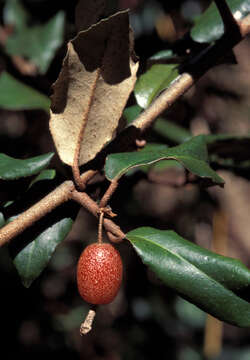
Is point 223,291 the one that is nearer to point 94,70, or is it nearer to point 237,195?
point 94,70

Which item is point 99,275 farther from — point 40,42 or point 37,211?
point 40,42

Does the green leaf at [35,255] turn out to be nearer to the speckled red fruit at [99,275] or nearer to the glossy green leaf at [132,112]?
the speckled red fruit at [99,275]

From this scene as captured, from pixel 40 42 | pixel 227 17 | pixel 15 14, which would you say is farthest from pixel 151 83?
pixel 15 14

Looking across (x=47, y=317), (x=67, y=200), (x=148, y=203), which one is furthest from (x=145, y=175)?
(x=148, y=203)

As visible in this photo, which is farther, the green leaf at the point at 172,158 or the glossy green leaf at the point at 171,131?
the glossy green leaf at the point at 171,131

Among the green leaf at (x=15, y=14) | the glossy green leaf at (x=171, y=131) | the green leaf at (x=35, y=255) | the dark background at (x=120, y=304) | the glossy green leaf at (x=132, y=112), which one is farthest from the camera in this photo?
the dark background at (x=120, y=304)

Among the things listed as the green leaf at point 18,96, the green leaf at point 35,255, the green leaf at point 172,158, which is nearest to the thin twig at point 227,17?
the green leaf at point 172,158

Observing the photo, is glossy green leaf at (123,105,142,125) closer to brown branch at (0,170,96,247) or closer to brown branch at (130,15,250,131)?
brown branch at (130,15,250,131)
